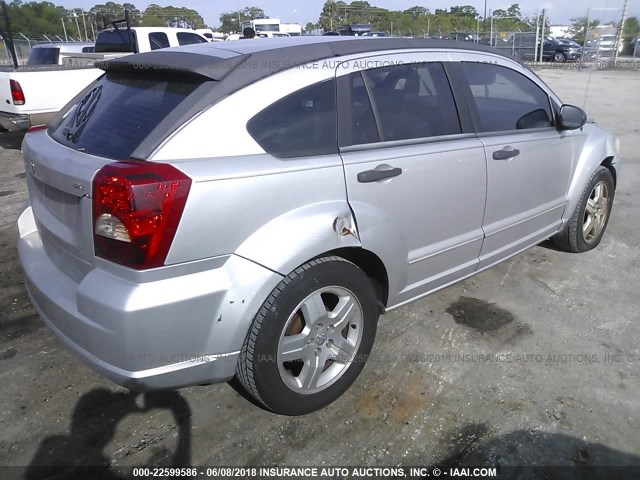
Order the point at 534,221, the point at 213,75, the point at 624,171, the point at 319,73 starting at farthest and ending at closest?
1. the point at 624,171
2. the point at 534,221
3. the point at 319,73
4. the point at 213,75

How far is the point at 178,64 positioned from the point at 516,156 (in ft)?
7.15

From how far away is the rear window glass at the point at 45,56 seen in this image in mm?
11547

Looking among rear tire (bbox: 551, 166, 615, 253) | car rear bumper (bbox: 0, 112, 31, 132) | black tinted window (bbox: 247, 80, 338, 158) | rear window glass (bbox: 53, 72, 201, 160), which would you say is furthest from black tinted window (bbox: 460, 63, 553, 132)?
car rear bumper (bbox: 0, 112, 31, 132)

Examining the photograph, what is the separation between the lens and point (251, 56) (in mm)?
2367

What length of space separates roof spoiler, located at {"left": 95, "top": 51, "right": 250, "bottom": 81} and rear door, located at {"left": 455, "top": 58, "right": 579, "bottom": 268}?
1.54 metres

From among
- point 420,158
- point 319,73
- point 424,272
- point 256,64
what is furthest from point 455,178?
point 256,64

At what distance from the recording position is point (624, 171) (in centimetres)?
714

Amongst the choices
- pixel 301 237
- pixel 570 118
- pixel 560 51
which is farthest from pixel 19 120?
pixel 560 51

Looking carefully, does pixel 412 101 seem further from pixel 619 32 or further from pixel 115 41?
pixel 619 32

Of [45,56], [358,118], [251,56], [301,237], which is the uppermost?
[251,56]

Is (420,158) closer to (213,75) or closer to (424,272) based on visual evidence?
(424,272)

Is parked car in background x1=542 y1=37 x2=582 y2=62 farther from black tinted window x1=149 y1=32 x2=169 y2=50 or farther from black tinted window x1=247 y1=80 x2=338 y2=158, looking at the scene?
black tinted window x1=247 y1=80 x2=338 y2=158

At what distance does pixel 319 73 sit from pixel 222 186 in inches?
32.0

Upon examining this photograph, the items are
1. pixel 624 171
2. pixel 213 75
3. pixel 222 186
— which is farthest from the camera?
pixel 624 171
